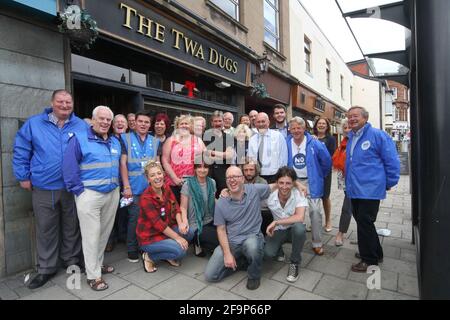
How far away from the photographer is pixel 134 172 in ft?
11.3

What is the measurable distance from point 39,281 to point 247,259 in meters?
2.27

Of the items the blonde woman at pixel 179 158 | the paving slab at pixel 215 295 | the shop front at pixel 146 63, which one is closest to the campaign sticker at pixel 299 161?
the blonde woman at pixel 179 158

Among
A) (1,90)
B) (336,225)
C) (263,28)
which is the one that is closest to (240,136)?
(336,225)

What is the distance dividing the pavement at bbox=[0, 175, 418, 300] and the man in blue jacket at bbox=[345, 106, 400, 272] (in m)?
0.32

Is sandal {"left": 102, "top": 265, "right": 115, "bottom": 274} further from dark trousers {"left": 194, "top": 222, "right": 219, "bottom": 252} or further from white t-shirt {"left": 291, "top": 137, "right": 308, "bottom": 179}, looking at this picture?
white t-shirt {"left": 291, "top": 137, "right": 308, "bottom": 179}

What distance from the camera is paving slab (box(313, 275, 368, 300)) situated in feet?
8.44

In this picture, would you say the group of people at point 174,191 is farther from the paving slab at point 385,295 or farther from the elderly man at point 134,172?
the paving slab at point 385,295

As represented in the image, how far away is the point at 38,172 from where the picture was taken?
285 cm

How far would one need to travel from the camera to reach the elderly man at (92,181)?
2.69 meters

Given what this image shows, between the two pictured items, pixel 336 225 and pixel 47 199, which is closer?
pixel 47 199

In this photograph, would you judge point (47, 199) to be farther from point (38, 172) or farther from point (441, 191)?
point (441, 191)

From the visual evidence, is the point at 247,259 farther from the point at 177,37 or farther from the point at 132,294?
the point at 177,37

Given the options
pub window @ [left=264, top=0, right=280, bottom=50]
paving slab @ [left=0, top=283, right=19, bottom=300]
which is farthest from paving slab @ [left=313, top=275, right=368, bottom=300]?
pub window @ [left=264, top=0, right=280, bottom=50]
